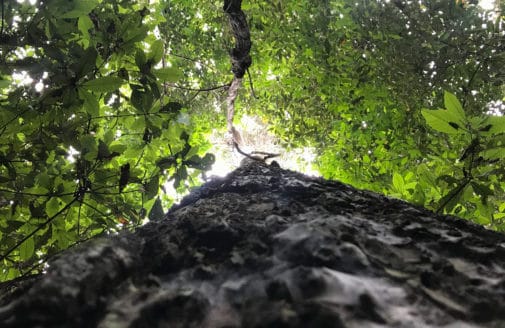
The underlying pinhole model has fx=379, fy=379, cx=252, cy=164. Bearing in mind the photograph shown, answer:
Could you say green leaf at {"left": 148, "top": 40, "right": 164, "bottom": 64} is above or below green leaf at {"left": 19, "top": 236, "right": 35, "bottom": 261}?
above

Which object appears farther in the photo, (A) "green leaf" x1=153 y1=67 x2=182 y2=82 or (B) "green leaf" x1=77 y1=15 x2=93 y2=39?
(B) "green leaf" x1=77 y1=15 x2=93 y2=39

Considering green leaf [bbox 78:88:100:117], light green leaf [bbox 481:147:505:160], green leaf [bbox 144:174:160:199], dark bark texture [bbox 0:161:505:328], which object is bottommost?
dark bark texture [bbox 0:161:505:328]

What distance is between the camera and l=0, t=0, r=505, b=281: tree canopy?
2180 millimetres

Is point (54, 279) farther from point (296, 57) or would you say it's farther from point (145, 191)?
point (296, 57)

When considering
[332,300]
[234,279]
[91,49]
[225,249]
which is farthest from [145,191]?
[332,300]

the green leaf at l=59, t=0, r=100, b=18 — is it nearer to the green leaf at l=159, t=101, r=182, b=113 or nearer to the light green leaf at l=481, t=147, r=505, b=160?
the green leaf at l=159, t=101, r=182, b=113

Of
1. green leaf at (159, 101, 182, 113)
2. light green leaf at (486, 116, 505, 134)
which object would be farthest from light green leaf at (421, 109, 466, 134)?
green leaf at (159, 101, 182, 113)

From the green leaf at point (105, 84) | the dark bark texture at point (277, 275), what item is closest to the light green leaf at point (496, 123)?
the dark bark texture at point (277, 275)

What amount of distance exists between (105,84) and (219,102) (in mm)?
4874

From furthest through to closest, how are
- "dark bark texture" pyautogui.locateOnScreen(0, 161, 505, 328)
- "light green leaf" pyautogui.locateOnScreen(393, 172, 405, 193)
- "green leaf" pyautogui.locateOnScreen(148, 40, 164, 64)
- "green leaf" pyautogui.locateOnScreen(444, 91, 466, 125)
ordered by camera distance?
1. "light green leaf" pyautogui.locateOnScreen(393, 172, 405, 193)
2. "green leaf" pyautogui.locateOnScreen(148, 40, 164, 64)
3. "green leaf" pyautogui.locateOnScreen(444, 91, 466, 125)
4. "dark bark texture" pyautogui.locateOnScreen(0, 161, 505, 328)

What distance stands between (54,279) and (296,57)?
4.73 metres

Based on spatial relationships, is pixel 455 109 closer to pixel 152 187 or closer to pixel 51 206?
pixel 152 187

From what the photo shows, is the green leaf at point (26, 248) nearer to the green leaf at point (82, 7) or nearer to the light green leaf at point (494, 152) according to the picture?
the green leaf at point (82, 7)

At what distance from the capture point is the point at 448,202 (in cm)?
206
